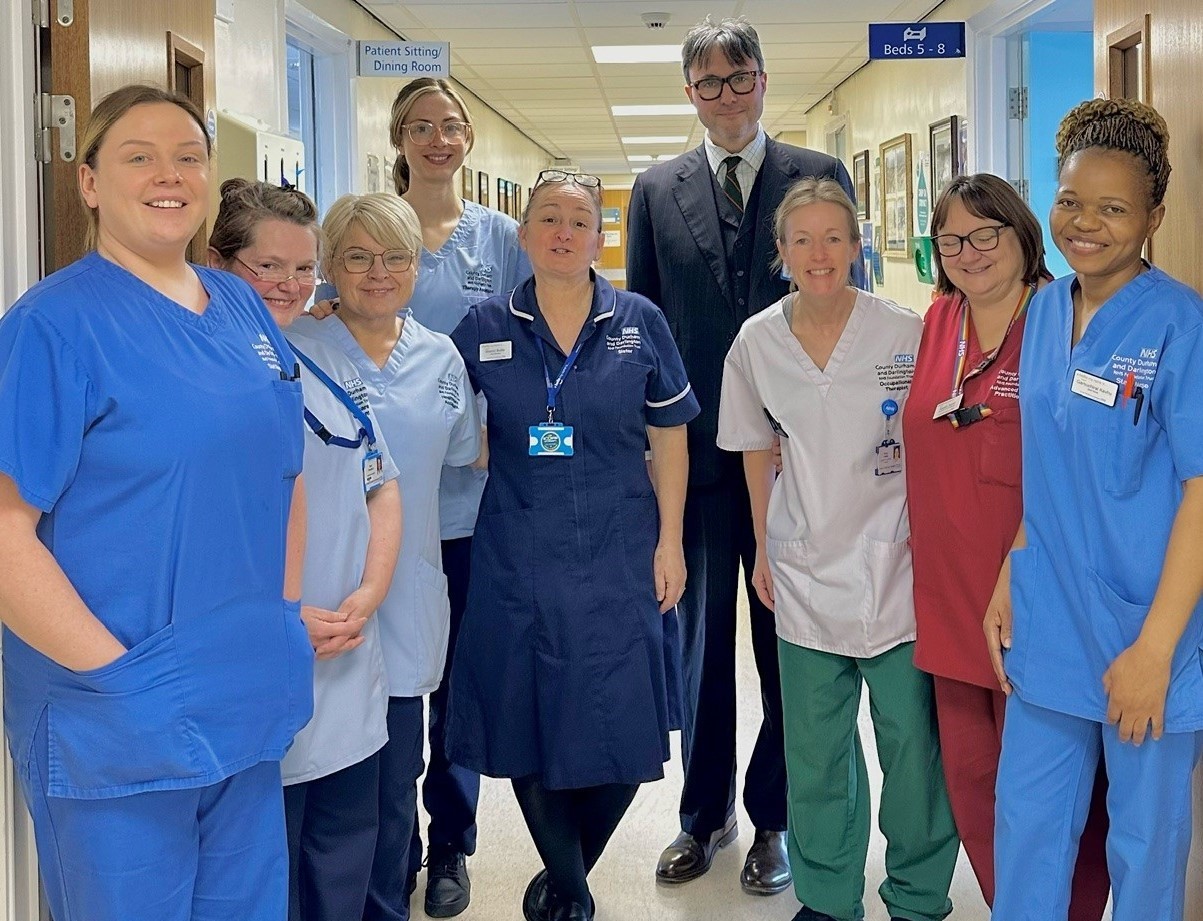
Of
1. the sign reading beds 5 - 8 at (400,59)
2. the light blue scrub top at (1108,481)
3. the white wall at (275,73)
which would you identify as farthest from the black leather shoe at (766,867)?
the sign reading beds 5 - 8 at (400,59)

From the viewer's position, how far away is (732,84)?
2646mm

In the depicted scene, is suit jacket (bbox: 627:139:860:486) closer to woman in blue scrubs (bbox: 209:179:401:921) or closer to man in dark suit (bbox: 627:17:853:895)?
man in dark suit (bbox: 627:17:853:895)

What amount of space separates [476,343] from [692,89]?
863mm

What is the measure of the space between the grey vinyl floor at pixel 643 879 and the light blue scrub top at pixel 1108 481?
3.26ft

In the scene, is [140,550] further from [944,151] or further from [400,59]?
[944,151]

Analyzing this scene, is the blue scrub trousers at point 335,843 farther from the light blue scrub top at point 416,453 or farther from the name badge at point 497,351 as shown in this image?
the name badge at point 497,351

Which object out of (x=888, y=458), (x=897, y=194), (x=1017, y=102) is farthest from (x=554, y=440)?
(x=897, y=194)

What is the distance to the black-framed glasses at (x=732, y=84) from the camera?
104 inches

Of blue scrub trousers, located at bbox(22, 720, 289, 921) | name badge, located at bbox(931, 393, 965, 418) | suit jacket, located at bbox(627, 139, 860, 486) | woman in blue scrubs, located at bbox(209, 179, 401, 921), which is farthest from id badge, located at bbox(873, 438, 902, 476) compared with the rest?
blue scrub trousers, located at bbox(22, 720, 289, 921)

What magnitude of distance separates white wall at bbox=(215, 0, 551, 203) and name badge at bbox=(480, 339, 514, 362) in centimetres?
205

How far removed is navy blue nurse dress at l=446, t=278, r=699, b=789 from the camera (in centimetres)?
222

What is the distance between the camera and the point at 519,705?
2.26 m

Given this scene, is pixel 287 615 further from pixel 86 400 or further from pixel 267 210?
pixel 267 210

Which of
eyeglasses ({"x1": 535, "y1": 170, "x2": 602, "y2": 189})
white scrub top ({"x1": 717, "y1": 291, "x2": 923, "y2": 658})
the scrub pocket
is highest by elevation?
eyeglasses ({"x1": 535, "y1": 170, "x2": 602, "y2": 189})
